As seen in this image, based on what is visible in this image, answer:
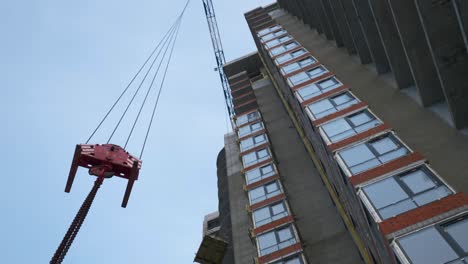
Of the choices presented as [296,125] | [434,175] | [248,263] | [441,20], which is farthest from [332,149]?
[296,125]

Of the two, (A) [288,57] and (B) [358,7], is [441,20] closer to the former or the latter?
(B) [358,7]

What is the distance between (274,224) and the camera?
3500cm

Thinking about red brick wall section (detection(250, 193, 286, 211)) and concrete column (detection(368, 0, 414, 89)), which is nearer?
concrete column (detection(368, 0, 414, 89))

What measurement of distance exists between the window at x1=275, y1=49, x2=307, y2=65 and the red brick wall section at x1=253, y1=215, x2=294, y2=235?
14587 millimetres

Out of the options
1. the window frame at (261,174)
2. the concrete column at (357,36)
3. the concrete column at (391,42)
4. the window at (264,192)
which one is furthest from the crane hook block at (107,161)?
the concrete column at (357,36)

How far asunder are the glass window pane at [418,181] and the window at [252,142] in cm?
2918

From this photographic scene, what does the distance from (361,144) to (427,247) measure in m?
8.52

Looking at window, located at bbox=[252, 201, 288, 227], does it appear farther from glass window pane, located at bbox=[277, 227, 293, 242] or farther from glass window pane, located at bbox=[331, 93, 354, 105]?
glass window pane, located at bbox=[331, 93, 354, 105]

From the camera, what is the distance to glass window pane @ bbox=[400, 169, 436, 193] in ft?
58.8

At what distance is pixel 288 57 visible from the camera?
41.8 m

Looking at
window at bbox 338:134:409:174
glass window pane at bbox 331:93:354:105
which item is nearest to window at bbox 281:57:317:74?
glass window pane at bbox 331:93:354:105

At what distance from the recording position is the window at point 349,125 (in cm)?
2462

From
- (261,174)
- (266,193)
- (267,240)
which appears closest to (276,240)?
(267,240)

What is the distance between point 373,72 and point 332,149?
462 inches
